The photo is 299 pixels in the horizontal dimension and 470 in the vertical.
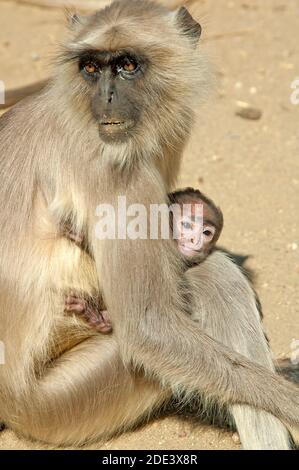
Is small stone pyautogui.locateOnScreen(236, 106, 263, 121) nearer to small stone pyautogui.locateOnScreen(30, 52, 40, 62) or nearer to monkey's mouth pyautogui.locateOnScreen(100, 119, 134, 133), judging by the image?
small stone pyautogui.locateOnScreen(30, 52, 40, 62)

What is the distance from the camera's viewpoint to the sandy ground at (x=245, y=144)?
16.1 ft

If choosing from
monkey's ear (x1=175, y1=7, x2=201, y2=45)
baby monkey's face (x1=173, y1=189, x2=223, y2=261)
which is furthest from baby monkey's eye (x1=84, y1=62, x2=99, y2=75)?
baby monkey's face (x1=173, y1=189, x2=223, y2=261)

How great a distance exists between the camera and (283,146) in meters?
7.33

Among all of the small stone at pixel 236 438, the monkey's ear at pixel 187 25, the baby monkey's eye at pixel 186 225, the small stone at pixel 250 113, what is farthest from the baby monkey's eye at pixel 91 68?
the small stone at pixel 250 113

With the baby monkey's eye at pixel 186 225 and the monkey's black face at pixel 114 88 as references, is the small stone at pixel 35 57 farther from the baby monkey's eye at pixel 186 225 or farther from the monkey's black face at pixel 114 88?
the monkey's black face at pixel 114 88

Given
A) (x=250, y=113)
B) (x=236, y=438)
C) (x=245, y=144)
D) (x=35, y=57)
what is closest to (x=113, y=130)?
(x=236, y=438)

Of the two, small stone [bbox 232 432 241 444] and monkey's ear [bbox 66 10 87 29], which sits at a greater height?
monkey's ear [bbox 66 10 87 29]

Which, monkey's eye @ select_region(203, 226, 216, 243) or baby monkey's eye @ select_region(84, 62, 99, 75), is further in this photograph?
monkey's eye @ select_region(203, 226, 216, 243)

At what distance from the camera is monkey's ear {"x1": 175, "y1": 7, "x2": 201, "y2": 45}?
4.52m

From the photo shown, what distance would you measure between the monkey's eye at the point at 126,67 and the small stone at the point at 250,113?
11.8 feet

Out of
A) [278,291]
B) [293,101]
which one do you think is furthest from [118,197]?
[293,101]

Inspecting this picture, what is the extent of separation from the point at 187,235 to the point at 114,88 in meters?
1.04

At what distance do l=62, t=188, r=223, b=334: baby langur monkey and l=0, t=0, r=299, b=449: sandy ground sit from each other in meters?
0.46

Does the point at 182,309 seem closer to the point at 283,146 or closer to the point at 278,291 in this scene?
the point at 278,291
